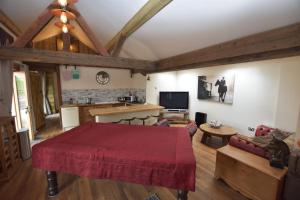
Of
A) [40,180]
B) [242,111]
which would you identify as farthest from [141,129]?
[242,111]

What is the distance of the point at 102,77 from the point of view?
19.4 ft

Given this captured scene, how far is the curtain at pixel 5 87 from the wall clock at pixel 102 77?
301cm

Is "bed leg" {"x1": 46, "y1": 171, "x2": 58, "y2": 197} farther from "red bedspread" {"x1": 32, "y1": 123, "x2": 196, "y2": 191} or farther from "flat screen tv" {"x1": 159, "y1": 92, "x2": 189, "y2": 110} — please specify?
"flat screen tv" {"x1": 159, "y1": 92, "x2": 189, "y2": 110}

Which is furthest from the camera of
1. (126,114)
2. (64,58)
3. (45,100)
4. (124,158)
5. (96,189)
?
(45,100)

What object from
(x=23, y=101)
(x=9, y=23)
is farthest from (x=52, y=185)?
(x=9, y=23)

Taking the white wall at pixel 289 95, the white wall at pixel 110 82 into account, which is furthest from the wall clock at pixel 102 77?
the white wall at pixel 289 95

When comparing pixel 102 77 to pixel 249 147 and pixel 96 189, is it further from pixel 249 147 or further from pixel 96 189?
pixel 249 147

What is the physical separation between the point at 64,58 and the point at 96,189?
2538 millimetres

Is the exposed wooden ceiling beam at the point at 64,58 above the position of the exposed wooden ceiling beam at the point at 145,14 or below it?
below

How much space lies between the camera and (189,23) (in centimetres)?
269

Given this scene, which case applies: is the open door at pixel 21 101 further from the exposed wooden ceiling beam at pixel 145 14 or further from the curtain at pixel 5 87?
the exposed wooden ceiling beam at pixel 145 14

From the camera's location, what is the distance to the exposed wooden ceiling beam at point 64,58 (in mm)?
2568

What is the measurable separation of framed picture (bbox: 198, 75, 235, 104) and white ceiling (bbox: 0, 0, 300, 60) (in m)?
1.86

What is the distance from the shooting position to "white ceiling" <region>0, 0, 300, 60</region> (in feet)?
6.19
